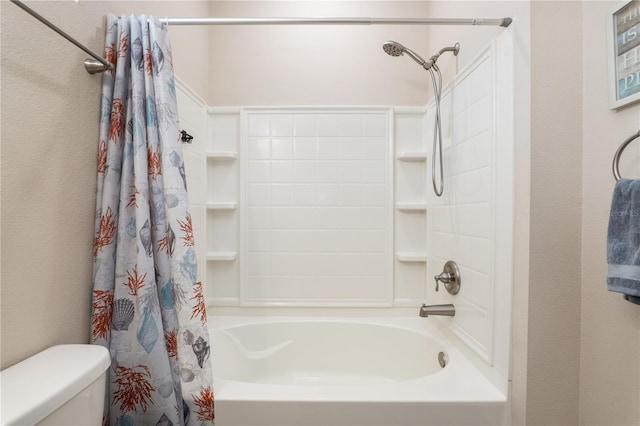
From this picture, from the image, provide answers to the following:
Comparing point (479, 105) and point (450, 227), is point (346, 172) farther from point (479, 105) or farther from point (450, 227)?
point (479, 105)

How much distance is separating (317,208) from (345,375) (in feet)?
3.23

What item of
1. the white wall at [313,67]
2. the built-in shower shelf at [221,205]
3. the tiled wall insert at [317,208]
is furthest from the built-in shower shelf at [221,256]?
the white wall at [313,67]

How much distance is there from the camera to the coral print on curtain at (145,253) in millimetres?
979

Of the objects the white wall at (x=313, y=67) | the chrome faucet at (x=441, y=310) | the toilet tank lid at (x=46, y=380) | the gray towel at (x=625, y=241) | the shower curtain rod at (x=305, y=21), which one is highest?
the white wall at (x=313, y=67)

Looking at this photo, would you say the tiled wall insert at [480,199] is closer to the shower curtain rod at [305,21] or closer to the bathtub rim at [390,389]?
the bathtub rim at [390,389]

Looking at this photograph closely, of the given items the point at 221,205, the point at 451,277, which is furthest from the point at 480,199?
the point at 221,205

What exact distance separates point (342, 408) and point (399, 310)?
38.1 inches

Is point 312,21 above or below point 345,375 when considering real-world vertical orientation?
above

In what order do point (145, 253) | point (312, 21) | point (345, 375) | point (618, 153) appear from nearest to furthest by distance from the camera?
point (618, 153) < point (145, 253) < point (312, 21) < point (345, 375)

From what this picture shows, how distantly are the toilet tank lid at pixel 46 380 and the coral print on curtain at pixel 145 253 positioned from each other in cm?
18

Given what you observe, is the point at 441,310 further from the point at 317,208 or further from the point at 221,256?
the point at 221,256

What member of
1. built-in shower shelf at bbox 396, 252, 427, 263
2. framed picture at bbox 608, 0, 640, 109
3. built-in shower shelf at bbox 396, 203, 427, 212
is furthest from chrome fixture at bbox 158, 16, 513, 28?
built-in shower shelf at bbox 396, 252, 427, 263

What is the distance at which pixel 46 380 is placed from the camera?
0.68m

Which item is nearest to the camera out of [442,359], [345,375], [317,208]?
[442,359]
